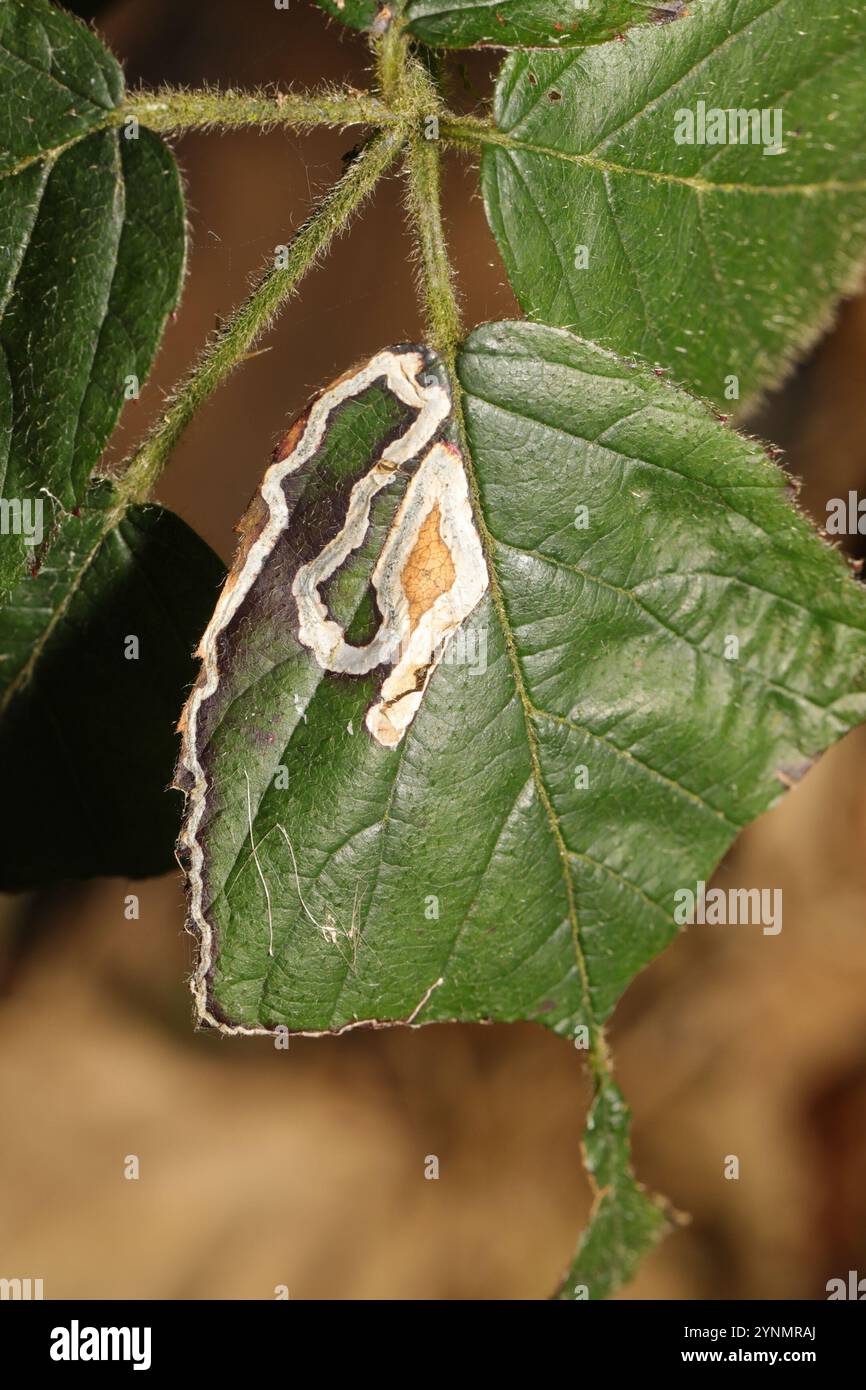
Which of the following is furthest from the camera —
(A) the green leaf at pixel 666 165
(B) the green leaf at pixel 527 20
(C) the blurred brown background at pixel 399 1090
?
(C) the blurred brown background at pixel 399 1090

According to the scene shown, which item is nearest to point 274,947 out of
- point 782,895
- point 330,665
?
point 330,665

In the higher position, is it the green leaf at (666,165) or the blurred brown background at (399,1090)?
the green leaf at (666,165)

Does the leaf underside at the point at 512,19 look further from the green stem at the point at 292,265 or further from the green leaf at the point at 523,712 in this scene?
the green leaf at the point at 523,712

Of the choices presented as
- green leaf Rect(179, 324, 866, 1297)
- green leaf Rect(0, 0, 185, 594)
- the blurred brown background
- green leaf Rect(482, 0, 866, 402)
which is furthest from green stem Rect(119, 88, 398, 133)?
the blurred brown background

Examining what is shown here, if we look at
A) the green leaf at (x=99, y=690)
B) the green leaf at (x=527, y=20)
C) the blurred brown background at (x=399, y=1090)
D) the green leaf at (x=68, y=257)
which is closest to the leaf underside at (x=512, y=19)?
the green leaf at (x=527, y=20)

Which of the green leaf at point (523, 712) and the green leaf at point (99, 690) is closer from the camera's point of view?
the green leaf at point (523, 712)

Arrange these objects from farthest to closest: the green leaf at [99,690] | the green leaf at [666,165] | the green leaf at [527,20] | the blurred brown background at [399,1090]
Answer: the blurred brown background at [399,1090]
the green leaf at [99,690]
the green leaf at [666,165]
the green leaf at [527,20]
